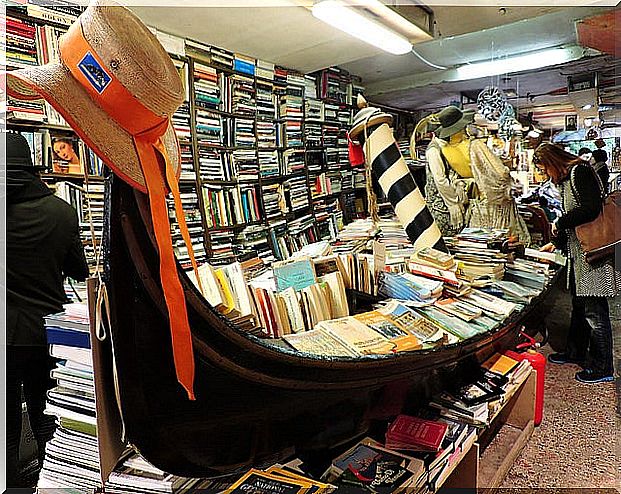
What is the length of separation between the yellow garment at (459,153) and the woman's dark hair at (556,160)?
1.07 m

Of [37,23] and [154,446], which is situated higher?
[37,23]

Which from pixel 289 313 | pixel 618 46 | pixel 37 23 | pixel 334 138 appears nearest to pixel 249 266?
pixel 289 313

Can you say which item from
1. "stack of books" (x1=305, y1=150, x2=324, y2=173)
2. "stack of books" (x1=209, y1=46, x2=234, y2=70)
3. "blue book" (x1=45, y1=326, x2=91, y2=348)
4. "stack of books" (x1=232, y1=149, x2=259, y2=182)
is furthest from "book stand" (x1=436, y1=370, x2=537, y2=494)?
"stack of books" (x1=305, y1=150, x2=324, y2=173)

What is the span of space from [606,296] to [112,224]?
384 centimetres

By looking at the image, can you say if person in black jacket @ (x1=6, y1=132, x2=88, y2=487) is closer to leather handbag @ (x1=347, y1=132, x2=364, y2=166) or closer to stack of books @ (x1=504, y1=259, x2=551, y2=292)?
leather handbag @ (x1=347, y1=132, x2=364, y2=166)

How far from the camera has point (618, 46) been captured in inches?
83.6

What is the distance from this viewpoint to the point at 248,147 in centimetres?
515

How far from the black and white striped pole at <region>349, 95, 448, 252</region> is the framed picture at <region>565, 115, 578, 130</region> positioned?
20.0 ft

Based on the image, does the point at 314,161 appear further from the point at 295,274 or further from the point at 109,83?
the point at 109,83

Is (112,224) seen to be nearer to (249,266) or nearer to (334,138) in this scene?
(249,266)

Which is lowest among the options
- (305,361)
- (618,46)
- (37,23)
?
(305,361)

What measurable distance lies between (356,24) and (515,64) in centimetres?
359

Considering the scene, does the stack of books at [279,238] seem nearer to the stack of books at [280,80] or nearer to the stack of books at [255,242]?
the stack of books at [255,242]

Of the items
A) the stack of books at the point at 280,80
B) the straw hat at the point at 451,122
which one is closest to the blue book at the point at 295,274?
the straw hat at the point at 451,122
